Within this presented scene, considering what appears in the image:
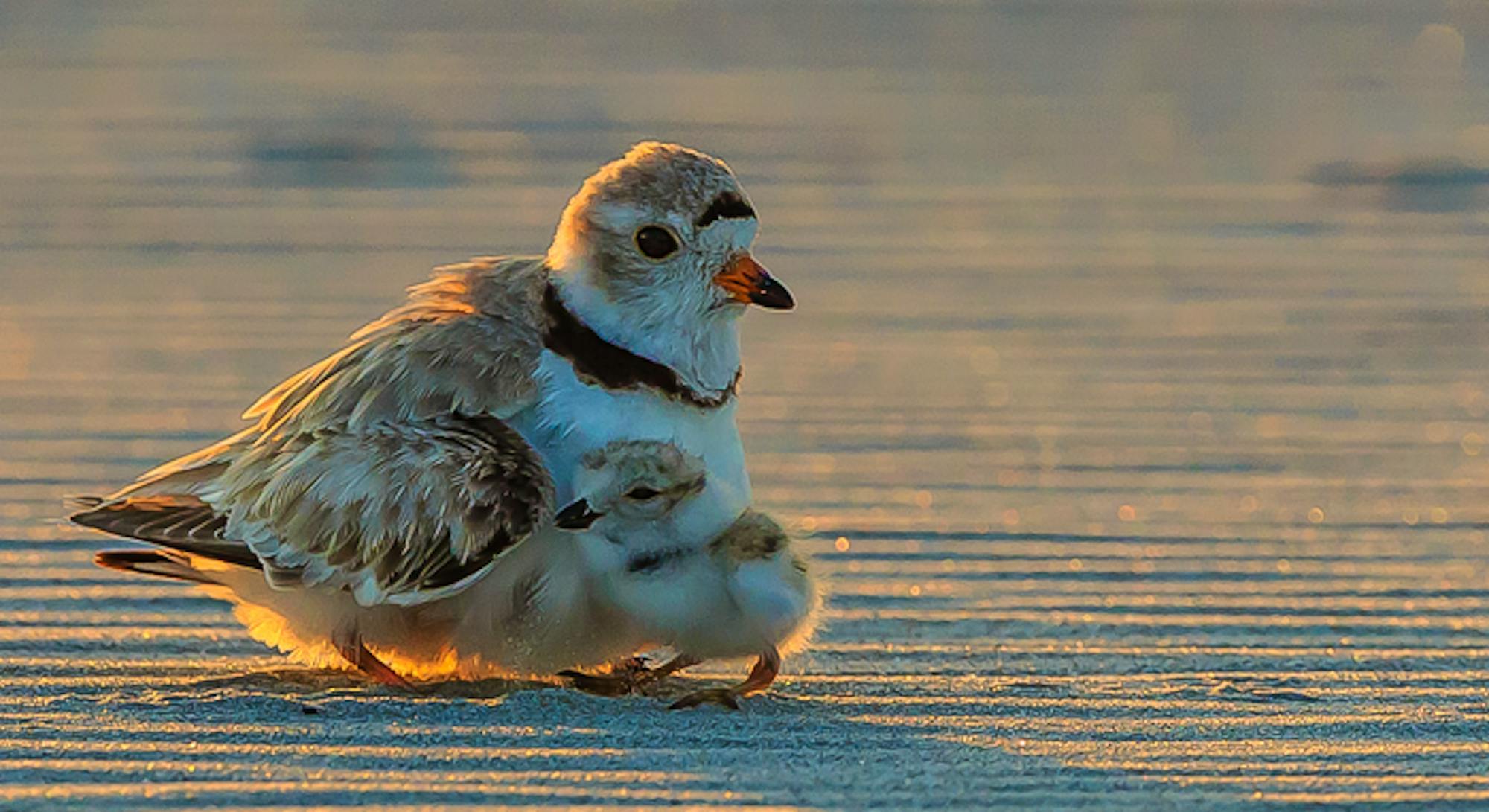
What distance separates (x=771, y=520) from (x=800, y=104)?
818cm

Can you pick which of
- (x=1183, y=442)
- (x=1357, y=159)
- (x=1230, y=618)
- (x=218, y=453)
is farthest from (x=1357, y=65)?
(x=218, y=453)

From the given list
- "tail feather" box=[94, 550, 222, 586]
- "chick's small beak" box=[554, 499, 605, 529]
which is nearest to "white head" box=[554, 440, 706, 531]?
"chick's small beak" box=[554, 499, 605, 529]

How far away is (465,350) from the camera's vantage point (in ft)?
16.3

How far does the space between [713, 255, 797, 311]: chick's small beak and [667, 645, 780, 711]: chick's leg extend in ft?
2.21

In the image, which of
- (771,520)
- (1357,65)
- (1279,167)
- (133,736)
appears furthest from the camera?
(1357,65)

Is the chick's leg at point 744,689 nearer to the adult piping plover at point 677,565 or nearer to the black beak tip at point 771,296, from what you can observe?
the adult piping plover at point 677,565

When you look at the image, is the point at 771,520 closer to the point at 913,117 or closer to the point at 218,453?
the point at 218,453

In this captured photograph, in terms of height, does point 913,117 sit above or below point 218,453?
above

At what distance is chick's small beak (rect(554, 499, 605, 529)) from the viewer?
4750mm

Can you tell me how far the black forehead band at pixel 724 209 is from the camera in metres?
5.07

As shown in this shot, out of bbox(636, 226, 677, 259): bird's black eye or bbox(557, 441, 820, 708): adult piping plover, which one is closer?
bbox(557, 441, 820, 708): adult piping plover

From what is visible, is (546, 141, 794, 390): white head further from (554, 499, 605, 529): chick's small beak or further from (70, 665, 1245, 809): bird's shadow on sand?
(70, 665, 1245, 809): bird's shadow on sand

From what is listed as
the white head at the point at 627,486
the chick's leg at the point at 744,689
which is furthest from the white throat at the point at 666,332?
the chick's leg at the point at 744,689

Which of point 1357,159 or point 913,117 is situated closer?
point 1357,159
